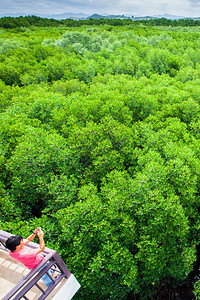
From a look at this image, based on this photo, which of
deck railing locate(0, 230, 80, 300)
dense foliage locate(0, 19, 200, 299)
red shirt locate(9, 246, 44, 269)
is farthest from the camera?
dense foliage locate(0, 19, 200, 299)

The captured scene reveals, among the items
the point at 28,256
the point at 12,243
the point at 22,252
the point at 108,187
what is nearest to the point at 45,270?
the point at 28,256

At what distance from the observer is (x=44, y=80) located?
27797 millimetres

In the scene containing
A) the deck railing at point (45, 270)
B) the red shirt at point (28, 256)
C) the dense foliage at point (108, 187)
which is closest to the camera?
the deck railing at point (45, 270)

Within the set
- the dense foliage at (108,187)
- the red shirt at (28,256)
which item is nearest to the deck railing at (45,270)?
the red shirt at (28,256)

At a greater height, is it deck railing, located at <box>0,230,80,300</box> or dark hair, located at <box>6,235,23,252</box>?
dark hair, located at <box>6,235,23,252</box>

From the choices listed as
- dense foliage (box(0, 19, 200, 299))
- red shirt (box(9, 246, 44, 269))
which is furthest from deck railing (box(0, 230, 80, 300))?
dense foliage (box(0, 19, 200, 299))

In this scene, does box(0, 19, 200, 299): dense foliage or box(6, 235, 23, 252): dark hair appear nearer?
box(6, 235, 23, 252): dark hair

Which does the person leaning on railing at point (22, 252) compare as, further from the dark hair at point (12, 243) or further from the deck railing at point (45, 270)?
the deck railing at point (45, 270)

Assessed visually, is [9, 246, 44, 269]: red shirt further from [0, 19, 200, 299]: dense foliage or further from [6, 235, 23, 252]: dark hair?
[0, 19, 200, 299]: dense foliage

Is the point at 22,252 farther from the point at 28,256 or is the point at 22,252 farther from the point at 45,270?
the point at 45,270

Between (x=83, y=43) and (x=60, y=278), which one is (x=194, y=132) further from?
(x=83, y=43)

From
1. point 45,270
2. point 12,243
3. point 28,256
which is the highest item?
point 12,243

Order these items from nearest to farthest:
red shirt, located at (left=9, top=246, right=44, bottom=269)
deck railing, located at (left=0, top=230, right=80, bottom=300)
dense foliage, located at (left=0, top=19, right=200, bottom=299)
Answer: deck railing, located at (left=0, top=230, right=80, bottom=300), red shirt, located at (left=9, top=246, right=44, bottom=269), dense foliage, located at (left=0, top=19, right=200, bottom=299)

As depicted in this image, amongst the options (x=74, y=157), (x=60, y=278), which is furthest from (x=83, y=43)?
(x=60, y=278)
